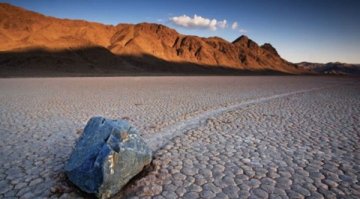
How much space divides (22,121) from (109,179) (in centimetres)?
613

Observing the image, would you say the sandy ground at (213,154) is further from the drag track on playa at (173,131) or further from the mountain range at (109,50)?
the mountain range at (109,50)

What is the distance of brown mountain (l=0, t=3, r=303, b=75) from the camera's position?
2063 inches

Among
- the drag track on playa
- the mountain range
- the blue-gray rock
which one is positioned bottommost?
the drag track on playa

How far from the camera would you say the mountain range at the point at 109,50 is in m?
51.7

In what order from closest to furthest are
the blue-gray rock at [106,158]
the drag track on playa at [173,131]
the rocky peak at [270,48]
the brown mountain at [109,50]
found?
the blue-gray rock at [106,158], the drag track on playa at [173,131], the brown mountain at [109,50], the rocky peak at [270,48]

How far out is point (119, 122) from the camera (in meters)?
4.46

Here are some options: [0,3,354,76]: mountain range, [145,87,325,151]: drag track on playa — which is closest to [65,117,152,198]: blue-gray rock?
[145,87,325,151]: drag track on playa

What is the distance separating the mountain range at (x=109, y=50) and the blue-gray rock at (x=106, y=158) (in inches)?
Answer: 1649

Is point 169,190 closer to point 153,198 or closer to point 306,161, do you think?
point 153,198

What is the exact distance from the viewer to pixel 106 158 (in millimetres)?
3691

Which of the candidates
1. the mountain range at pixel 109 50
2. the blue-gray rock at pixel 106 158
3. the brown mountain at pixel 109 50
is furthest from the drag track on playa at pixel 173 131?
the brown mountain at pixel 109 50

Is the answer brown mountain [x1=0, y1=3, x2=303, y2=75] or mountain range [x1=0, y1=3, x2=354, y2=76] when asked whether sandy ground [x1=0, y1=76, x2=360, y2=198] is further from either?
brown mountain [x1=0, y1=3, x2=303, y2=75]

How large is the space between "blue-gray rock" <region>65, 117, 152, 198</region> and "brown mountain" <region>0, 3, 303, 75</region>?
43419 millimetres

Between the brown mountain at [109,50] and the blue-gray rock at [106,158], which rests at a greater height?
the brown mountain at [109,50]
